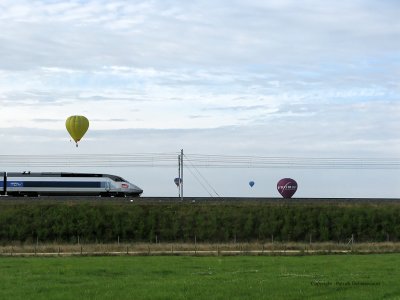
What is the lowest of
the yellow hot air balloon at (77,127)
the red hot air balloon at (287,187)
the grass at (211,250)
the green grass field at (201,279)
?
the green grass field at (201,279)

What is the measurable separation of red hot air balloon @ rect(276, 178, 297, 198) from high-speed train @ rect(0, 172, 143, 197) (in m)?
20.2

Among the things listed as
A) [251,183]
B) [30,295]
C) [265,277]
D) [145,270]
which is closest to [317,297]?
[265,277]

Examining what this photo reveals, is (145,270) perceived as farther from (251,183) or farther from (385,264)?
(251,183)

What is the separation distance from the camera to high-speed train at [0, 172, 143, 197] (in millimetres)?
91875

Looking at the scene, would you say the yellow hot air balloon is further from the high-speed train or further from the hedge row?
the high-speed train

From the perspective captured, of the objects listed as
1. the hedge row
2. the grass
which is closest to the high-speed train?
the hedge row

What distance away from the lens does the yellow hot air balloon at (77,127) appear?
75062 millimetres

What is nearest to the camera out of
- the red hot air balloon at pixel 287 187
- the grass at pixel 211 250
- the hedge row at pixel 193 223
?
the grass at pixel 211 250

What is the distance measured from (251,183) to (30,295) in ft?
286

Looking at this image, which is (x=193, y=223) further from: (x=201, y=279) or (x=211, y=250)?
(x=201, y=279)

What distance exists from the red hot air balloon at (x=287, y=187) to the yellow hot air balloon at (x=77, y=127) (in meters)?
29.9

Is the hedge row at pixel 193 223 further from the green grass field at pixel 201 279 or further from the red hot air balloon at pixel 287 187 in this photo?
the green grass field at pixel 201 279

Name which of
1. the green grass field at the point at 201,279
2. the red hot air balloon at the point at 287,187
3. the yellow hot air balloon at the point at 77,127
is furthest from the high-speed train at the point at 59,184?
the green grass field at the point at 201,279

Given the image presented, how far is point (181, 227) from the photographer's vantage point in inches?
2717
